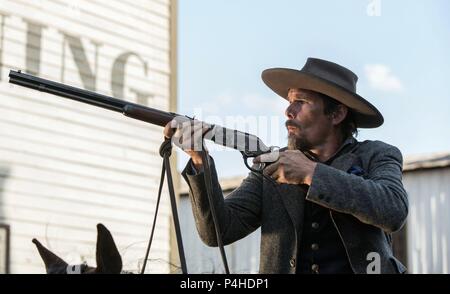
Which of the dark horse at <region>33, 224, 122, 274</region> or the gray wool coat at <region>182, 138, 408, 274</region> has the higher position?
the gray wool coat at <region>182, 138, 408, 274</region>

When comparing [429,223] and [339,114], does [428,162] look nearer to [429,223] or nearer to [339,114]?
[429,223]

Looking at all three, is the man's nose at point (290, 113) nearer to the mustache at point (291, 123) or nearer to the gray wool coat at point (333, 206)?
the mustache at point (291, 123)

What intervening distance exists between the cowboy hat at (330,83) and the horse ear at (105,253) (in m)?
1.40

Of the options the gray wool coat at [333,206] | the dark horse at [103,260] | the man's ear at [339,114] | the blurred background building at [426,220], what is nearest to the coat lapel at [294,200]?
the gray wool coat at [333,206]

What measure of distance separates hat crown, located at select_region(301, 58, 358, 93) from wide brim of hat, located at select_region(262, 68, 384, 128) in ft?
0.11

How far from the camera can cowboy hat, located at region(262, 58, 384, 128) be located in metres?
4.94

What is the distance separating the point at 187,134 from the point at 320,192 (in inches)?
25.8

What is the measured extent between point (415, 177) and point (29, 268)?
20.3 ft

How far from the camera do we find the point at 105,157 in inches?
443

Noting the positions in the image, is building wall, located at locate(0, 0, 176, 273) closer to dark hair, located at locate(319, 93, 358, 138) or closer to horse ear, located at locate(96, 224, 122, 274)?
dark hair, located at locate(319, 93, 358, 138)

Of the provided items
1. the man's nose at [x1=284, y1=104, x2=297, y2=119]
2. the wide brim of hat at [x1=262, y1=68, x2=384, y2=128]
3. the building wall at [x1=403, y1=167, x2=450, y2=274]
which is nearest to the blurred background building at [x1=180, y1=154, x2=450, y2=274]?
the building wall at [x1=403, y1=167, x2=450, y2=274]

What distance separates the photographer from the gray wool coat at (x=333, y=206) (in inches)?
172

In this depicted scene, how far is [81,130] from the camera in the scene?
11.0 metres
